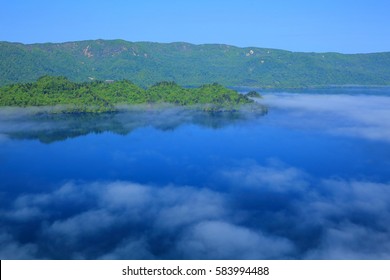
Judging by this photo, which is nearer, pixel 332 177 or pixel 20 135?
pixel 332 177

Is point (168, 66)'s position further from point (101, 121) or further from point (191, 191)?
point (191, 191)

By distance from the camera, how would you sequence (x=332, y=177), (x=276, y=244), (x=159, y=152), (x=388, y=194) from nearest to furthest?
(x=276, y=244) < (x=388, y=194) < (x=332, y=177) < (x=159, y=152)

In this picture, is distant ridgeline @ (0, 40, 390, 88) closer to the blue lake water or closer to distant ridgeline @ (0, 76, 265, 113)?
distant ridgeline @ (0, 76, 265, 113)

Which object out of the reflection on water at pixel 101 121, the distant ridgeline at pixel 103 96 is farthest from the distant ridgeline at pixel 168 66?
the reflection on water at pixel 101 121

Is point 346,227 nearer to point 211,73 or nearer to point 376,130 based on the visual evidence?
point 376,130

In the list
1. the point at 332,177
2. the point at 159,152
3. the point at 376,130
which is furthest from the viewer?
the point at 376,130
